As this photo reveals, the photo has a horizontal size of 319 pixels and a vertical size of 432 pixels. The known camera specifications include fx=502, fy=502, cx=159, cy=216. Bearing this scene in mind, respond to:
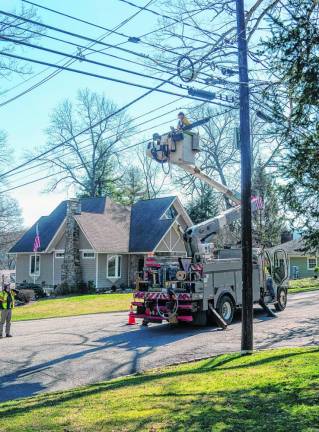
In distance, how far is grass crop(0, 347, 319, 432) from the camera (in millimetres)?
5203

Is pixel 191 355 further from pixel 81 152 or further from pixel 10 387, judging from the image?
pixel 81 152

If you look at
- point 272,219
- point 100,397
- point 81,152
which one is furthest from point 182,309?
point 81,152

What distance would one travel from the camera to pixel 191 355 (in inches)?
433

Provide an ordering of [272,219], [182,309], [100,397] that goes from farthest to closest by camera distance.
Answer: [272,219]
[182,309]
[100,397]

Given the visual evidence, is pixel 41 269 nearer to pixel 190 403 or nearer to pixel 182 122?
pixel 182 122

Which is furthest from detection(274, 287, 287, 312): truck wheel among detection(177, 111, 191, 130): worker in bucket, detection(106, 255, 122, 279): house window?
detection(106, 255, 122, 279): house window

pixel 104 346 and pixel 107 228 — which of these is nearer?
pixel 104 346

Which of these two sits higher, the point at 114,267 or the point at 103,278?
the point at 114,267

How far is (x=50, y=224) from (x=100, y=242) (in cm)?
696

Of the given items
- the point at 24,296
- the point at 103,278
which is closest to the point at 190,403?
the point at 24,296

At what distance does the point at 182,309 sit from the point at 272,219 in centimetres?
2563

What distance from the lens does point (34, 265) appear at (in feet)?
121

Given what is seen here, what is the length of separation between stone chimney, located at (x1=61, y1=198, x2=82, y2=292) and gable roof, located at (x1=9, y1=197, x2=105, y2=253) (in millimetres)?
2479

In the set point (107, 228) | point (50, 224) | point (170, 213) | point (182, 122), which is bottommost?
point (107, 228)
